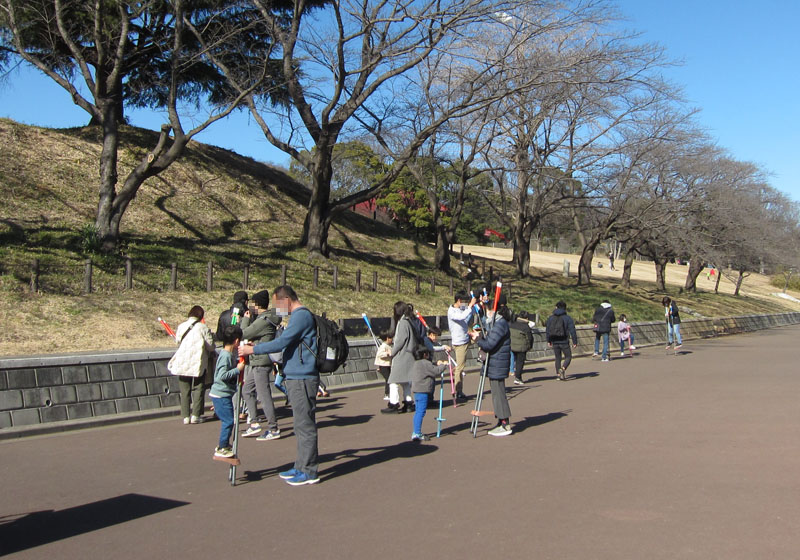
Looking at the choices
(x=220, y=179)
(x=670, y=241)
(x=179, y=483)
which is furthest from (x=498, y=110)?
(x=179, y=483)

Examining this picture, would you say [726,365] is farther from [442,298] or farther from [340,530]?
[340,530]

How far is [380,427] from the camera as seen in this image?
34.6 feet

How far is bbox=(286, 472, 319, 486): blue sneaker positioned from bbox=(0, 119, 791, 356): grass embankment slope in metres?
9.69

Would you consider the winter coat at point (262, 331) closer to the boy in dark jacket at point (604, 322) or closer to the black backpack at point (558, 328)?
the black backpack at point (558, 328)

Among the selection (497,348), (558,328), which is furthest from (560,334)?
(497,348)

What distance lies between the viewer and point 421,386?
9.41 meters

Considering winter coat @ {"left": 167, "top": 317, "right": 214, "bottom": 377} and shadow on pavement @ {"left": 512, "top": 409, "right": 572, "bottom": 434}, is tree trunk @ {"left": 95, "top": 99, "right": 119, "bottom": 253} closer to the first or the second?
winter coat @ {"left": 167, "top": 317, "right": 214, "bottom": 377}

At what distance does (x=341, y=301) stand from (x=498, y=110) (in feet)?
45.7

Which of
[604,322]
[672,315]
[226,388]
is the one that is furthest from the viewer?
[672,315]

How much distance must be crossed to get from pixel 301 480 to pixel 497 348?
140 inches

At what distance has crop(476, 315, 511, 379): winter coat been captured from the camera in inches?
379

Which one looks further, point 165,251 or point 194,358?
point 165,251

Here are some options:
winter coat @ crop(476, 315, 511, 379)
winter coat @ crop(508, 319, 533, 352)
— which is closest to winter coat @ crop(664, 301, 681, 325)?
winter coat @ crop(508, 319, 533, 352)

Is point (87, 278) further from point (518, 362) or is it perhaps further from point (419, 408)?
point (419, 408)
